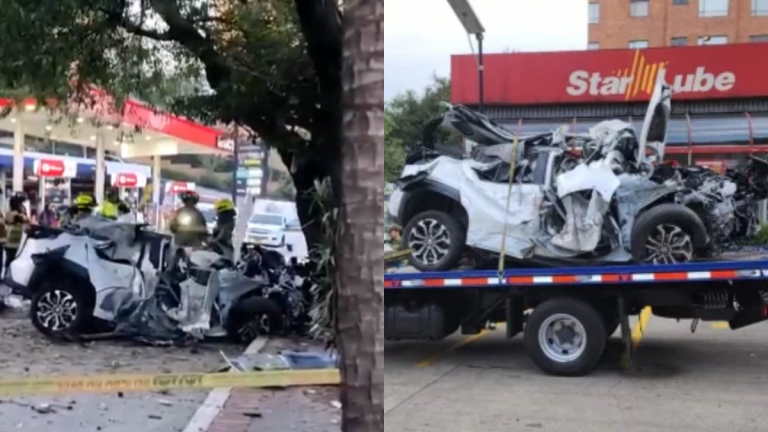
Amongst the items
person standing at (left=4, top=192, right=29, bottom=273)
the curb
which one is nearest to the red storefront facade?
the curb

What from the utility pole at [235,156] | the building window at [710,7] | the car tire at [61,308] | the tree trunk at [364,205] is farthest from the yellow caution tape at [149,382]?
the building window at [710,7]

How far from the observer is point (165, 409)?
5.95m

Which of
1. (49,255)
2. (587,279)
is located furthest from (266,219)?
(587,279)

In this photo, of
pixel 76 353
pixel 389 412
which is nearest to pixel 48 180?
pixel 76 353

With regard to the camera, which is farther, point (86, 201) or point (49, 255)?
point (49, 255)

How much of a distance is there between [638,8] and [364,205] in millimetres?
12327

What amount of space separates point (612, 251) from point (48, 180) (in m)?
5.37

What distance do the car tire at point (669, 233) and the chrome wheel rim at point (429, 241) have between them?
1.78 meters

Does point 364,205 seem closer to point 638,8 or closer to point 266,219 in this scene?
point 266,219

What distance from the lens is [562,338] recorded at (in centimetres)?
933

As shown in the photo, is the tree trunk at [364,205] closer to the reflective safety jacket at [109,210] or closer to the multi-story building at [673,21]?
the reflective safety jacket at [109,210]

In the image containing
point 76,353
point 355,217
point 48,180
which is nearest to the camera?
point 355,217

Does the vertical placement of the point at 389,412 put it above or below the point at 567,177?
below

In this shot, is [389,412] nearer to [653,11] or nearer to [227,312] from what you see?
[227,312]
